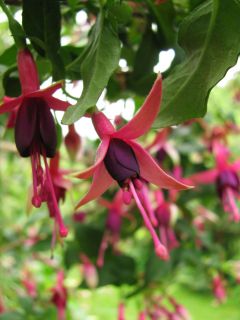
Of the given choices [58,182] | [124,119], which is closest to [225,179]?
[124,119]

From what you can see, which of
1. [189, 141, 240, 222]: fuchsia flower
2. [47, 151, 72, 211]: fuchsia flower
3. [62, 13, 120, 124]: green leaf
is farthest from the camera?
[189, 141, 240, 222]: fuchsia flower

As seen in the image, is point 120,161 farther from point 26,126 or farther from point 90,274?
point 90,274

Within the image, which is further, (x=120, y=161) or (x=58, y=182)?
(x=58, y=182)

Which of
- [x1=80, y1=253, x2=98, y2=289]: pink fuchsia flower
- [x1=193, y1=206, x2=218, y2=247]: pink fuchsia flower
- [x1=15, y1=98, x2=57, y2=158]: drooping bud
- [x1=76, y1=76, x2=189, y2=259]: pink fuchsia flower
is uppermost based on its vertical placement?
[x1=15, y1=98, x2=57, y2=158]: drooping bud

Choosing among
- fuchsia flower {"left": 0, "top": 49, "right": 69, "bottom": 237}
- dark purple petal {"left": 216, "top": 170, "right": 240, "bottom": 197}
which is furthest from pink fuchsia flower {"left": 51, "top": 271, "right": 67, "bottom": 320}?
fuchsia flower {"left": 0, "top": 49, "right": 69, "bottom": 237}

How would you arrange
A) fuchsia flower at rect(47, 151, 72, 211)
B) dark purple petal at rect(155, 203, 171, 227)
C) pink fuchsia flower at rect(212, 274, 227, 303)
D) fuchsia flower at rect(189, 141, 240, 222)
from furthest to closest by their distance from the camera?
1. pink fuchsia flower at rect(212, 274, 227, 303)
2. dark purple petal at rect(155, 203, 171, 227)
3. fuchsia flower at rect(189, 141, 240, 222)
4. fuchsia flower at rect(47, 151, 72, 211)

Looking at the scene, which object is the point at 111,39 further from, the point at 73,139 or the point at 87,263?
the point at 87,263

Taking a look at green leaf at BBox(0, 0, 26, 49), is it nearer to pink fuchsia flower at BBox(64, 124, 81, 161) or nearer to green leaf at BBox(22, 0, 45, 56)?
green leaf at BBox(22, 0, 45, 56)
